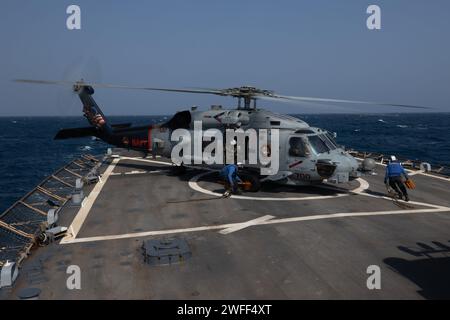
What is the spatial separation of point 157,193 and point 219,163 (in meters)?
3.43

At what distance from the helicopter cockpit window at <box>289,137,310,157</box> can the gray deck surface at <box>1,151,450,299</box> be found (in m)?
2.11

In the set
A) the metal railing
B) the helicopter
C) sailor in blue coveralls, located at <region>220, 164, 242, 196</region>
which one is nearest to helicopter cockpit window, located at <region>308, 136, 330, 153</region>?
the helicopter

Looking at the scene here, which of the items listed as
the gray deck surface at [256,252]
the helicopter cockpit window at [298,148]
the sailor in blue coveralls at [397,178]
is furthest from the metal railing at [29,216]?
the sailor in blue coveralls at [397,178]

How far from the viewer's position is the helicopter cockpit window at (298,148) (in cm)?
1562

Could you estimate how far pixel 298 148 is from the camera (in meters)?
15.7

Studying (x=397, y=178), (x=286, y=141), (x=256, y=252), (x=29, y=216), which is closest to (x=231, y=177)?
(x=286, y=141)

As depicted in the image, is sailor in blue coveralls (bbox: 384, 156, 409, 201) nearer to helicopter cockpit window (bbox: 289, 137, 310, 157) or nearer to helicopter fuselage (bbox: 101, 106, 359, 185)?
helicopter fuselage (bbox: 101, 106, 359, 185)

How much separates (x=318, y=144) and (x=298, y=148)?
91 centimetres

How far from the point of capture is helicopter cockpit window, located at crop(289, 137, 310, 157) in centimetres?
1562

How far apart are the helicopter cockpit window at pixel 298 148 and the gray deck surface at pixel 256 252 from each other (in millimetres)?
2106

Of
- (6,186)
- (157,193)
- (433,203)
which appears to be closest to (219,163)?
(157,193)

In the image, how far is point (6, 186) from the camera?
31.5 m

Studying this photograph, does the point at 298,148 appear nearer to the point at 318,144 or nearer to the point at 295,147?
the point at 295,147
